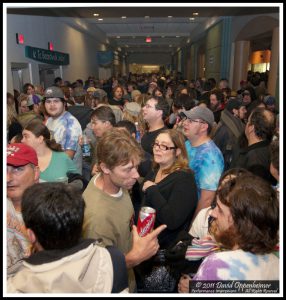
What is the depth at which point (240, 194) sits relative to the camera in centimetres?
130

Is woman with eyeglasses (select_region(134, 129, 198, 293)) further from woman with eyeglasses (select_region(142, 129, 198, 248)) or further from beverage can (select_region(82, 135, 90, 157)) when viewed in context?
beverage can (select_region(82, 135, 90, 157))

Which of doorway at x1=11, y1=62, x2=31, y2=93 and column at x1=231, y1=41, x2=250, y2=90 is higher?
column at x1=231, y1=41, x2=250, y2=90

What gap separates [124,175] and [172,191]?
1.61ft

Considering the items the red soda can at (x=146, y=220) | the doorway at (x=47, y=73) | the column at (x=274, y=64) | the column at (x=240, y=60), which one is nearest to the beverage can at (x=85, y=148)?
the red soda can at (x=146, y=220)

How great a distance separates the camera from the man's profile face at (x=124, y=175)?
1.71m

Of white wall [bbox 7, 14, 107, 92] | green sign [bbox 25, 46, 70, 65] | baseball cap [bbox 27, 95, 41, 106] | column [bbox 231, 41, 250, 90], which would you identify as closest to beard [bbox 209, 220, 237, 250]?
baseball cap [bbox 27, 95, 41, 106]

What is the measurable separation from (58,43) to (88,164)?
7.85 meters

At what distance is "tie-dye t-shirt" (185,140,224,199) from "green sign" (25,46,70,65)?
651 cm

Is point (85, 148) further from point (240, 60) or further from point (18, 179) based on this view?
point (240, 60)

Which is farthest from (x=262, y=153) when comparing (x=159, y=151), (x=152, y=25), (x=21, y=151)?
(x=152, y=25)

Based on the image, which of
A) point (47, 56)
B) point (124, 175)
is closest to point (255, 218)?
point (124, 175)

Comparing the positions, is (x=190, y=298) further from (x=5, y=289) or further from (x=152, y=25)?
(x=152, y=25)

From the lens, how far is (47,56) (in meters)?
8.53

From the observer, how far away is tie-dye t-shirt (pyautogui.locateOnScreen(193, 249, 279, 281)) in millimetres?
1187
